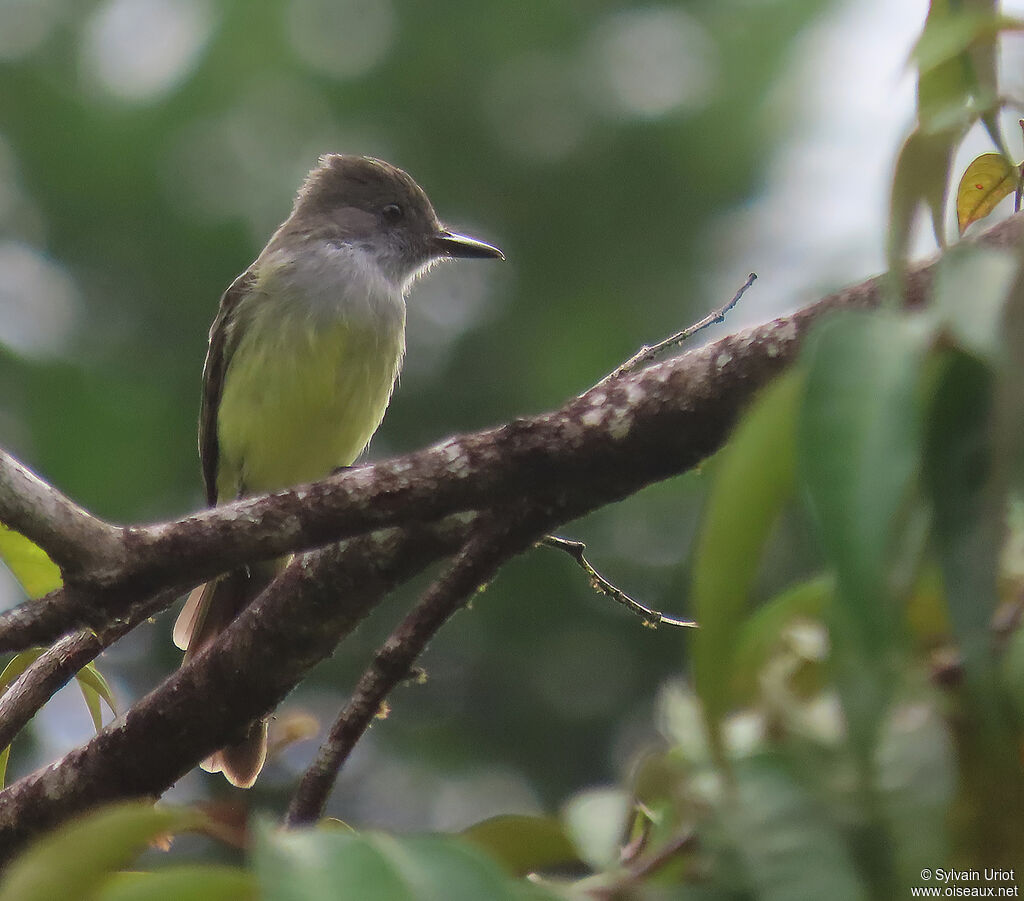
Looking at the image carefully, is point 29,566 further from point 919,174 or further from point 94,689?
point 919,174

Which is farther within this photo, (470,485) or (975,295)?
(470,485)

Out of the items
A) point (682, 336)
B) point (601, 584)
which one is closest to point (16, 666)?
point (601, 584)

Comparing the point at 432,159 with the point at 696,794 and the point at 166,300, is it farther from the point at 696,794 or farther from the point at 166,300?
the point at 696,794

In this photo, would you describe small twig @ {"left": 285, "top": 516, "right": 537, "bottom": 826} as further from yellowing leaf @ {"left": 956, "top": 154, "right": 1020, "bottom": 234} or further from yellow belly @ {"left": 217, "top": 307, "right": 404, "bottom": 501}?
yellow belly @ {"left": 217, "top": 307, "right": 404, "bottom": 501}

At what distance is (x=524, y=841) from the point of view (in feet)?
4.05

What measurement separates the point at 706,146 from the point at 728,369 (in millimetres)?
7721

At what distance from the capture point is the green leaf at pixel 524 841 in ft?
4.03

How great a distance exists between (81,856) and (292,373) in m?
3.78

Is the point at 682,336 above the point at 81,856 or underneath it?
above

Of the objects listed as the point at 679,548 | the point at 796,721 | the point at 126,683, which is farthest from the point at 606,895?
the point at 126,683

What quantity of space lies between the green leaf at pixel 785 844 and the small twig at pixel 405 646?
4.68 ft

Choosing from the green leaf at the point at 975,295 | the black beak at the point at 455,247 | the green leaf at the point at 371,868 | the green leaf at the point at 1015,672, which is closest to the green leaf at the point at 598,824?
the green leaf at the point at 371,868

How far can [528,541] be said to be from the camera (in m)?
2.45

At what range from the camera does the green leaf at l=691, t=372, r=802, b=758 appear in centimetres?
95
